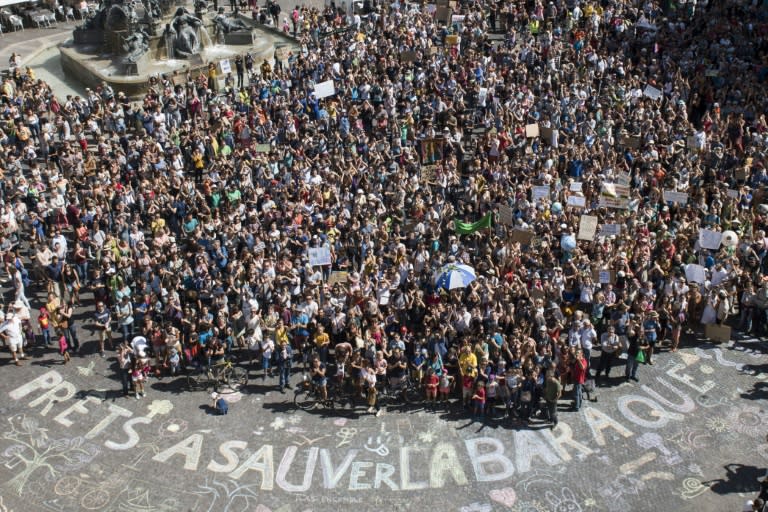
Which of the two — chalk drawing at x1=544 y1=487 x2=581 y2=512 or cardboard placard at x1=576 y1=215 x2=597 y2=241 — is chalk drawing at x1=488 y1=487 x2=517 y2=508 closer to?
chalk drawing at x1=544 y1=487 x2=581 y2=512

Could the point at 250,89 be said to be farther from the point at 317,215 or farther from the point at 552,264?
the point at 552,264

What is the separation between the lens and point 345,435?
19.0 m

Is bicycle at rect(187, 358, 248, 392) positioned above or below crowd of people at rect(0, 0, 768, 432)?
below

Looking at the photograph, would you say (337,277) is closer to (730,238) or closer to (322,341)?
(322,341)

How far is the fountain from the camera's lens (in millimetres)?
36250

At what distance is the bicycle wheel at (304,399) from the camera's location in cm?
1991

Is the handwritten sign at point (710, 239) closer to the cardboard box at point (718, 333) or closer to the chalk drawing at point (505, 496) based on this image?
the cardboard box at point (718, 333)

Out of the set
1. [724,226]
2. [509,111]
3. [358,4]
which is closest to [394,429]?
[724,226]

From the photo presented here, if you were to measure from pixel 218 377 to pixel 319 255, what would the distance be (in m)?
4.28

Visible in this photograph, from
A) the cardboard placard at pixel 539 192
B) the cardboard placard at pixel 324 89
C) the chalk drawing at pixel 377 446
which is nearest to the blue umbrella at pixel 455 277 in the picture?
the chalk drawing at pixel 377 446

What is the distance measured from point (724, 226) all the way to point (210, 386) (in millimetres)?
14413

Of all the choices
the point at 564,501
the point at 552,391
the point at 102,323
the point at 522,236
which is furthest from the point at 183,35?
the point at 564,501

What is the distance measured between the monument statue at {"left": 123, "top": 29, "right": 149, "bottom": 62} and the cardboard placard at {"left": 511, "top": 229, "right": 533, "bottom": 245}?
20.7 metres

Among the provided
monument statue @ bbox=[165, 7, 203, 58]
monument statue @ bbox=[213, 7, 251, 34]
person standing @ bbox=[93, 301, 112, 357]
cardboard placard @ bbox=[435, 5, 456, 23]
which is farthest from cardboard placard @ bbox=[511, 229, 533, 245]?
monument statue @ bbox=[213, 7, 251, 34]
